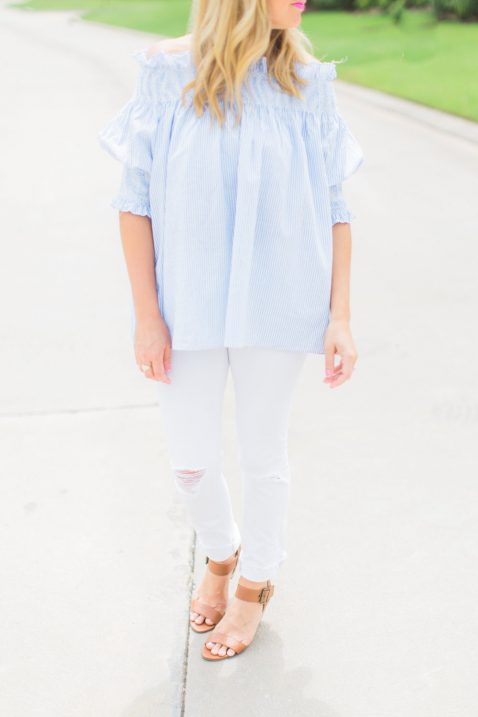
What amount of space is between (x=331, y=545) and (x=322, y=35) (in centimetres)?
1851

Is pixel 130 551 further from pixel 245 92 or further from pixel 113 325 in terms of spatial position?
pixel 113 325

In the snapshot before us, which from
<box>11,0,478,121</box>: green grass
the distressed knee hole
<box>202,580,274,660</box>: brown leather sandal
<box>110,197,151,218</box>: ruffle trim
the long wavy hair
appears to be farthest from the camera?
<box>11,0,478,121</box>: green grass

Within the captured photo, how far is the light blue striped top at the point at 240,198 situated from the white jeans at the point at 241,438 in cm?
9

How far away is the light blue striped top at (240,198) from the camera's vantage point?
2.06 meters

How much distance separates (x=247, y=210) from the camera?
81.0 inches

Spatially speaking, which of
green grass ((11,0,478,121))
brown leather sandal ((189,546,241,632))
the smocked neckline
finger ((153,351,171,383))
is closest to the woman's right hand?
finger ((153,351,171,383))

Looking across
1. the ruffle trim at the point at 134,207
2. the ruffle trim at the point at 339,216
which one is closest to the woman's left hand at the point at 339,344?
the ruffle trim at the point at 339,216

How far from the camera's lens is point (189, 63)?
2.06m

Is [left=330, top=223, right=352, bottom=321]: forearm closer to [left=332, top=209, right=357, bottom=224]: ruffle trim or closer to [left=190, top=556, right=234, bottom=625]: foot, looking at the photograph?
[left=332, top=209, right=357, bottom=224]: ruffle trim

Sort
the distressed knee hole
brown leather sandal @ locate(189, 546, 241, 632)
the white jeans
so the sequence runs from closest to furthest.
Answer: the white jeans → the distressed knee hole → brown leather sandal @ locate(189, 546, 241, 632)

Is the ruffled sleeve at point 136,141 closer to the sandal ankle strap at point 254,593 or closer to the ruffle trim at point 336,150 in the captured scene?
the ruffle trim at point 336,150

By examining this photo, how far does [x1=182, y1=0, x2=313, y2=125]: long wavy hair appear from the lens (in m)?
2.00

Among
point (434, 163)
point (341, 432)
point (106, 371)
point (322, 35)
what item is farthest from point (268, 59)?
point (322, 35)

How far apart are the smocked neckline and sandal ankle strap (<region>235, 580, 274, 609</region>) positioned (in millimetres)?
1320
